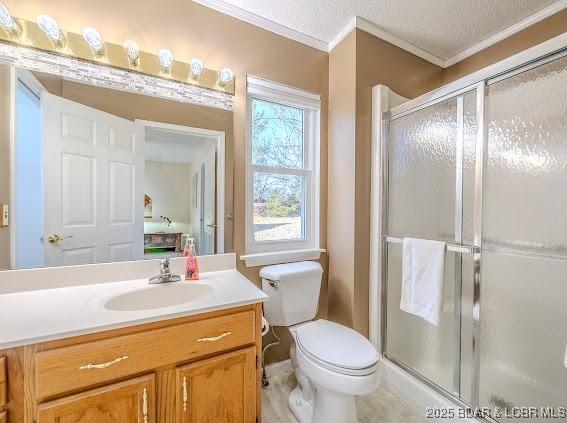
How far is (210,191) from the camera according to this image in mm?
1527

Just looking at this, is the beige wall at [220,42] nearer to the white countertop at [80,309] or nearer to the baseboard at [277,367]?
the baseboard at [277,367]

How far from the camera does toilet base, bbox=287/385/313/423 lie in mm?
1340

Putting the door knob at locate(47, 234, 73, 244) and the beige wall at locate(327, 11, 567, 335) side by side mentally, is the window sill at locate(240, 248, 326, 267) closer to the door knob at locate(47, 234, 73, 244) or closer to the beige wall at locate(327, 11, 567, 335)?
the beige wall at locate(327, 11, 567, 335)

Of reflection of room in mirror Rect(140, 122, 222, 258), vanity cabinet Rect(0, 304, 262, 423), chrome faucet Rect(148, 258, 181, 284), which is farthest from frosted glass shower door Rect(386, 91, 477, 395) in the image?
chrome faucet Rect(148, 258, 181, 284)

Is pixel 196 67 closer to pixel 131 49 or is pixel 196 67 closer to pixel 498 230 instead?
pixel 131 49

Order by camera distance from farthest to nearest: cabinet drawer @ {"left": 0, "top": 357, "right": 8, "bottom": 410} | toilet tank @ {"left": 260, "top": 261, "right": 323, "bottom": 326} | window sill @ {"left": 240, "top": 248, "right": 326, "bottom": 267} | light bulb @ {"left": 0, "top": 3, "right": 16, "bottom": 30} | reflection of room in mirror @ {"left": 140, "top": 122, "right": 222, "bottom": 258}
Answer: window sill @ {"left": 240, "top": 248, "right": 326, "bottom": 267} < toilet tank @ {"left": 260, "top": 261, "right": 323, "bottom": 326} < reflection of room in mirror @ {"left": 140, "top": 122, "right": 222, "bottom": 258} < light bulb @ {"left": 0, "top": 3, "right": 16, "bottom": 30} < cabinet drawer @ {"left": 0, "top": 357, "right": 8, "bottom": 410}

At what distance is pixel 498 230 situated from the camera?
1.23 metres

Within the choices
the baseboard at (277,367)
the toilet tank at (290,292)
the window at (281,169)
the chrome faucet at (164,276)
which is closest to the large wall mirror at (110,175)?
the chrome faucet at (164,276)

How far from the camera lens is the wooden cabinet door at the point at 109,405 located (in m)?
0.77

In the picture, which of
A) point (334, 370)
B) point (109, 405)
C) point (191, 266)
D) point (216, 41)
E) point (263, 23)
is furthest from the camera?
point (263, 23)

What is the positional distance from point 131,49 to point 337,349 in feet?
5.88

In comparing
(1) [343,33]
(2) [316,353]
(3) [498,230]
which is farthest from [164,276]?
(1) [343,33]

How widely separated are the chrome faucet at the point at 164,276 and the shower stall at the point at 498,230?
4.62 feet

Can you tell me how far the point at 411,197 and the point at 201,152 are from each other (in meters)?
1.33
